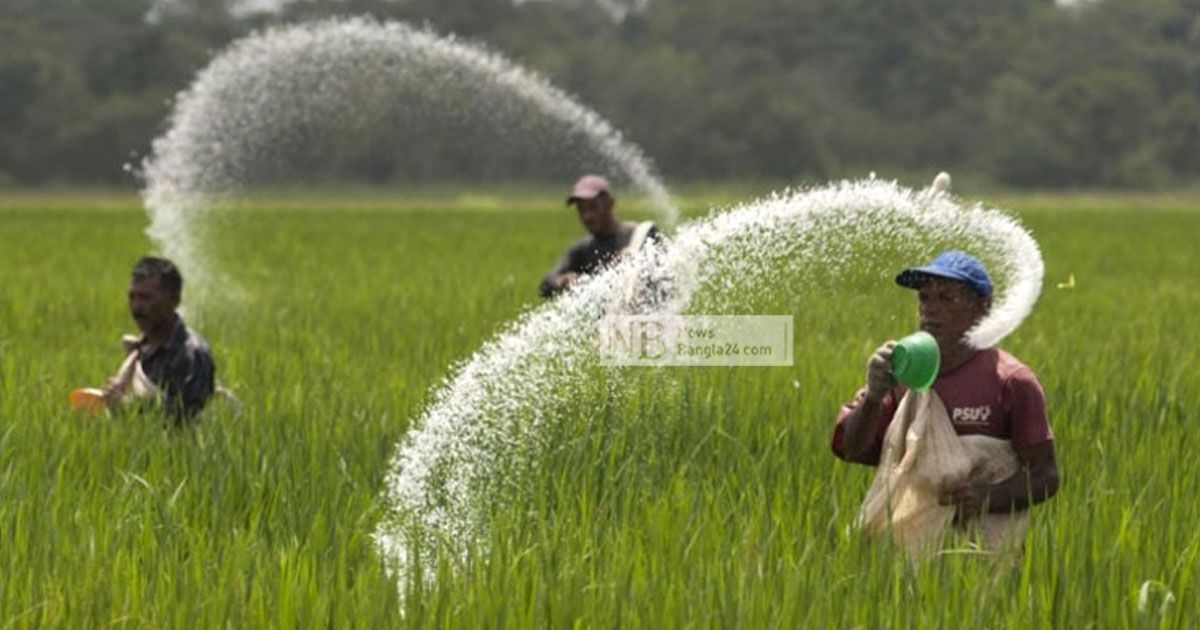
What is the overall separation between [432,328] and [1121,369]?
432 centimetres

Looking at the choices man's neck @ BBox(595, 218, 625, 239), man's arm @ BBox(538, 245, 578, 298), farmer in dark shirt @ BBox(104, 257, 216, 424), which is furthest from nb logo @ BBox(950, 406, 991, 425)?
man's arm @ BBox(538, 245, 578, 298)

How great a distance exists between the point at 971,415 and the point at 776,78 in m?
86.6

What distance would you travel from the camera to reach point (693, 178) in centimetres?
7238

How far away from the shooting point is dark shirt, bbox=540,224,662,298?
774 centimetres

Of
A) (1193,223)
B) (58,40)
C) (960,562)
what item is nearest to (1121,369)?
(960,562)

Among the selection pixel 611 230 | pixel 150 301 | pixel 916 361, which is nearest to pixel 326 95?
pixel 611 230

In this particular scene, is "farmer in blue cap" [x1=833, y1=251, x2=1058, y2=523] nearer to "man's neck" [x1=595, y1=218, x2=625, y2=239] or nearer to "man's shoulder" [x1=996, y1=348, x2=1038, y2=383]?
"man's shoulder" [x1=996, y1=348, x2=1038, y2=383]

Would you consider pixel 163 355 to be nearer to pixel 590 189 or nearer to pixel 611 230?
pixel 590 189

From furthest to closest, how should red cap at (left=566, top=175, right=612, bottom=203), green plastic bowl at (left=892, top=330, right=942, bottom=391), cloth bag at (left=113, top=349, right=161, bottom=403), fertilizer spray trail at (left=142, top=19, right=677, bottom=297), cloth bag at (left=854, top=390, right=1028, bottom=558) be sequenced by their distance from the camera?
fertilizer spray trail at (left=142, top=19, right=677, bottom=297), red cap at (left=566, top=175, right=612, bottom=203), cloth bag at (left=113, top=349, right=161, bottom=403), cloth bag at (left=854, top=390, right=1028, bottom=558), green plastic bowl at (left=892, top=330, right=942, bottom=391)

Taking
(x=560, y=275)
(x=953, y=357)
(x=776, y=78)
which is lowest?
(x=953, y=357)

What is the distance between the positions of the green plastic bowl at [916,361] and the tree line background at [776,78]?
192 ft

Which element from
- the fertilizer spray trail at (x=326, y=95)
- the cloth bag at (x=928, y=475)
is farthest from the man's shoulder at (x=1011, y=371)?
the fertilizer spray trail at (x=326, y=95)

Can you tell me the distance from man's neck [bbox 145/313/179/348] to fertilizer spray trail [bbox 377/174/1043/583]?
78cm

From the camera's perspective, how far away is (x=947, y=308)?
4.14 meters
